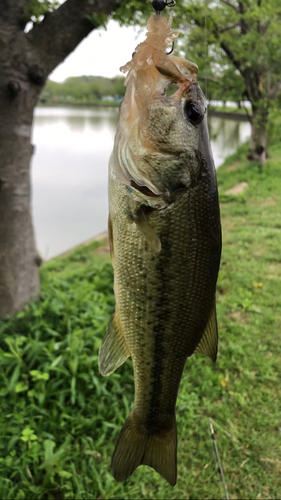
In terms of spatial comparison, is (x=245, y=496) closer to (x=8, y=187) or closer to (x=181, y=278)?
(x=181, y=278)

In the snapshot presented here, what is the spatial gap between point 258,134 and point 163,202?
1163 centimetres

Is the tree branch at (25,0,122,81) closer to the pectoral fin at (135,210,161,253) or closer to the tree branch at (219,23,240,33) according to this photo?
the pectoral fin at (135,210,161,253)

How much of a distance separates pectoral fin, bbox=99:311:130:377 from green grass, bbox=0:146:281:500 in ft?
4.45

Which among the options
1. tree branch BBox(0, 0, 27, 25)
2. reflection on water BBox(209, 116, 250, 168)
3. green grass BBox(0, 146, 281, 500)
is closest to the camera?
green grass BBox(0, 146, 281, 500)

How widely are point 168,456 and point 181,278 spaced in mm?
822

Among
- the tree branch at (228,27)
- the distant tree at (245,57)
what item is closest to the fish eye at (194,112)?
the distant tree at (245,57)

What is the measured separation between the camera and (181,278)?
1.33 meters

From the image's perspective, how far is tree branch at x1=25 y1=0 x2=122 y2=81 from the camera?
3.15m

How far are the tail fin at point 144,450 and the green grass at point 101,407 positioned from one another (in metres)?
1.13

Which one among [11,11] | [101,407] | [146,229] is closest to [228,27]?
[11,11]

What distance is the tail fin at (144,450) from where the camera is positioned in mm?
1499

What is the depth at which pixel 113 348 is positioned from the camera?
1526mm

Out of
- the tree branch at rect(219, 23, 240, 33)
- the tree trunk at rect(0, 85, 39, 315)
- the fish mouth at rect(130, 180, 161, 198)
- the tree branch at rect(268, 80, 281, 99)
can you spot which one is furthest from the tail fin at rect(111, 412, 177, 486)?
the tree branch at rect(268, 80, 281, 99)

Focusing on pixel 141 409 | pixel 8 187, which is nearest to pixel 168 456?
pixel 141 409
